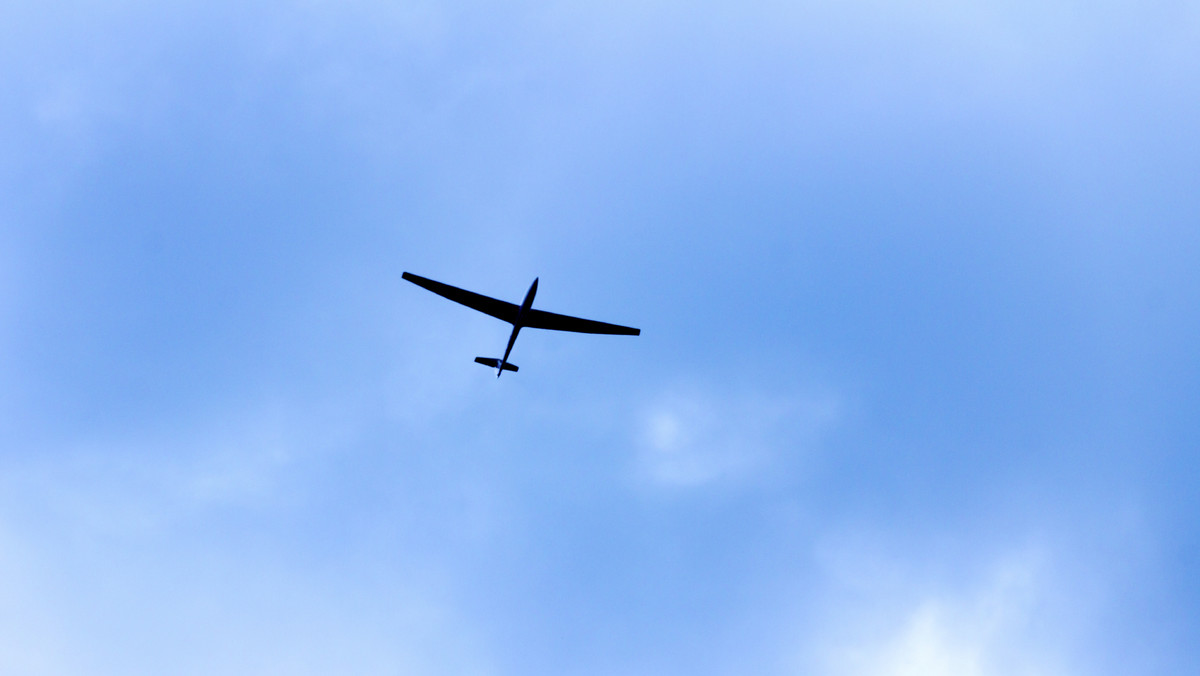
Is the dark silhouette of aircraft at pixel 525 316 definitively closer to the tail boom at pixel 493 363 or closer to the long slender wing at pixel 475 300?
the long slender wing at pixel 475 300

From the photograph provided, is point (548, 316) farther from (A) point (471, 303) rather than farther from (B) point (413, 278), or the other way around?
(B) point (413, 278)

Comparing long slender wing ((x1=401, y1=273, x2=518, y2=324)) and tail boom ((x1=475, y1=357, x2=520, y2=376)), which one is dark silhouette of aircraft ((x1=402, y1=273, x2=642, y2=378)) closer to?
long slender wing ((x1=401, y1=273, x2=518, y2=324))

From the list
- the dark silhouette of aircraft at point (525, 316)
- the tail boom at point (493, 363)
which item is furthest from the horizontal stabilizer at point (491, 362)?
the dark silhouette of aircraft at point (525, 316)

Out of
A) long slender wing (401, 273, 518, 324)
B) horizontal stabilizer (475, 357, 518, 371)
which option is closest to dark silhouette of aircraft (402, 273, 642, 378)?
long slender wing (401, 273, 518, 324)

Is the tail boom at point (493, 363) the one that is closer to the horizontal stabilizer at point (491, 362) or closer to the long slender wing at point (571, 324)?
the horizontal stabilizer at point (491, 362)

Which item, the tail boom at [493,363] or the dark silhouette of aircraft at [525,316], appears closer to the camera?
the dark silhouette of aircraft at [525,316]

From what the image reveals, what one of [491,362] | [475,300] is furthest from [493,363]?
[475,300]
